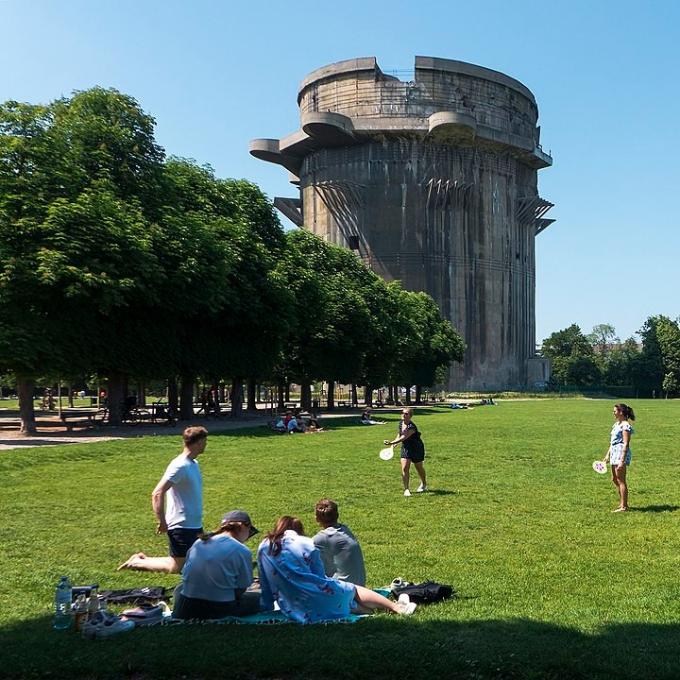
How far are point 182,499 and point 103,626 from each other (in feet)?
7.63

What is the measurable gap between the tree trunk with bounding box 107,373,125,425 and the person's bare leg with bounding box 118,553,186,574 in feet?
90.1

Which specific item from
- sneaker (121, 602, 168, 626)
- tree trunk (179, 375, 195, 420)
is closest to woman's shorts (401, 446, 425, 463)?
sneaker (121, 602, 168, 626)

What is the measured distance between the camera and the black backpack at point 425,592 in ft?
27.5

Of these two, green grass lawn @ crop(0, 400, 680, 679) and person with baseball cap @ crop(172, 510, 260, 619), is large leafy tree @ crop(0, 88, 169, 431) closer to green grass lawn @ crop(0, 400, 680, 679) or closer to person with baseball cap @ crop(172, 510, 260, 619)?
green grass lawn @ crop(0, 400, 680, 679)

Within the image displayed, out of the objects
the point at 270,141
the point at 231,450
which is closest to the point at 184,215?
the point at 231,450

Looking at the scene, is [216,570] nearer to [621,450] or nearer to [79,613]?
[79,613]

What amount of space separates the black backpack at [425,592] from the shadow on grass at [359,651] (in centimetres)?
74

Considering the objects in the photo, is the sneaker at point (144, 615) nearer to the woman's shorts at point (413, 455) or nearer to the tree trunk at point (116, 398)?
the woman's shorts at point (413, 455)

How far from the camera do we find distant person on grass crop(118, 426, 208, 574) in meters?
9.42

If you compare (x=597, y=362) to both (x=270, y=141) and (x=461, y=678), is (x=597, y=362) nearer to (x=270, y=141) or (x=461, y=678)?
(x=270, y=141)

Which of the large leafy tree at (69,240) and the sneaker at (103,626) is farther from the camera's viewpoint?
the large leafy tree at (69,240)

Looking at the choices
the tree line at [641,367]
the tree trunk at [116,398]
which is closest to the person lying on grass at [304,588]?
the tree trunk at [116,398]

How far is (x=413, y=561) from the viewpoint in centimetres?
1030

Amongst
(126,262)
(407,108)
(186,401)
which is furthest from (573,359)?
(126,262)
